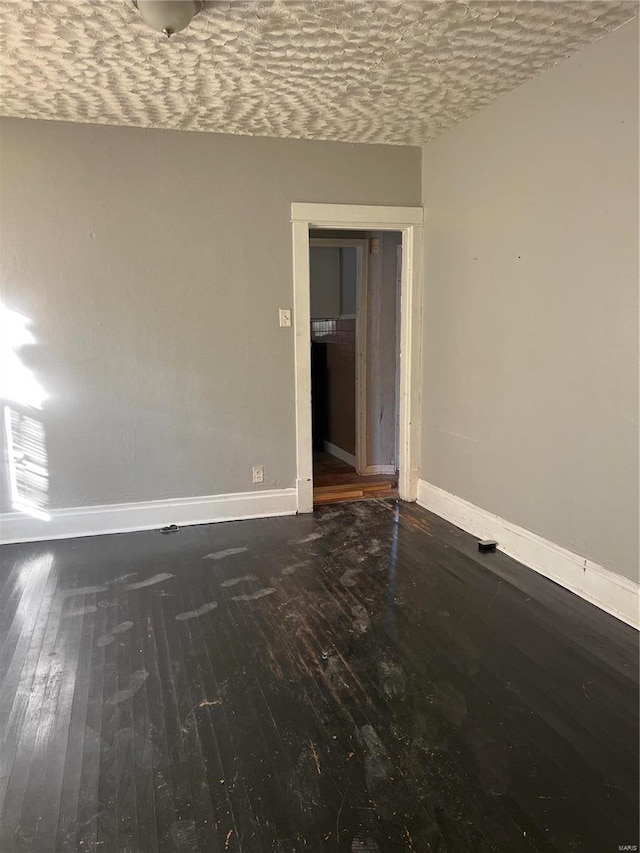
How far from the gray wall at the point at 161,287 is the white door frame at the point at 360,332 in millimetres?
1039

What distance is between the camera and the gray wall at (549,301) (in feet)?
7.59

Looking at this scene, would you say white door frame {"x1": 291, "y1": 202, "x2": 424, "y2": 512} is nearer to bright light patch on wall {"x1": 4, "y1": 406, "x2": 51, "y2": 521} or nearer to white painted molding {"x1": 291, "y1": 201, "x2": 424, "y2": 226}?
white painted molding {"x1": 291, "y1": 201, "x2": 424, "y2": 226}

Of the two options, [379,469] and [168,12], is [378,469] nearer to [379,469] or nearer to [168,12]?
[379,469]

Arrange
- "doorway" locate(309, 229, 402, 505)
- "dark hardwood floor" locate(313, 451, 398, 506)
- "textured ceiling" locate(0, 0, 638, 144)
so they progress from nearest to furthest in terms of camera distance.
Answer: "textured ceiling" locate(0, 0, 638, 144)
"dark hardwood floor" locate(313, 451, 398, 506)
"doorway" locate(309, 229, 402, 505)

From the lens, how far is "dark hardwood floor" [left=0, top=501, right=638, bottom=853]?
1.44 m

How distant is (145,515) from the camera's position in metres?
3.63

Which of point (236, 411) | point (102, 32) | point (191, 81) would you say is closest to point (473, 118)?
point (191, 81)

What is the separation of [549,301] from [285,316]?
5.56 ft

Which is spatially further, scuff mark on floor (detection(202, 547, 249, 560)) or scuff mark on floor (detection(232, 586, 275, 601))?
scuff mark on floor (detection(202, 547, 249, 560))

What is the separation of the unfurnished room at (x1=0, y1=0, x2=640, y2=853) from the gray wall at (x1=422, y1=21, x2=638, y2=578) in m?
0.02

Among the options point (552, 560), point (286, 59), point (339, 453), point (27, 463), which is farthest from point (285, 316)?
point (339, 453)

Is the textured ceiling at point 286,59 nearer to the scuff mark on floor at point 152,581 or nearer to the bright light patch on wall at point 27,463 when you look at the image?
the bright light patch on wall at point 27,463

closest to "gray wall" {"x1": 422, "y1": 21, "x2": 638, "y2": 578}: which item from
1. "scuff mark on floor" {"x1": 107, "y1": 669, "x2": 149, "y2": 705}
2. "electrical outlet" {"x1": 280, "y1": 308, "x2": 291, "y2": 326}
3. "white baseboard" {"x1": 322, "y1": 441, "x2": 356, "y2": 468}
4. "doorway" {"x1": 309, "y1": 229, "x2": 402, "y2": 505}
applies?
"electrical outlet" {"x1": 280, "y1": 308, "x2": 291, "y2": 326}

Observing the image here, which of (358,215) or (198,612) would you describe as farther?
(358,215)
